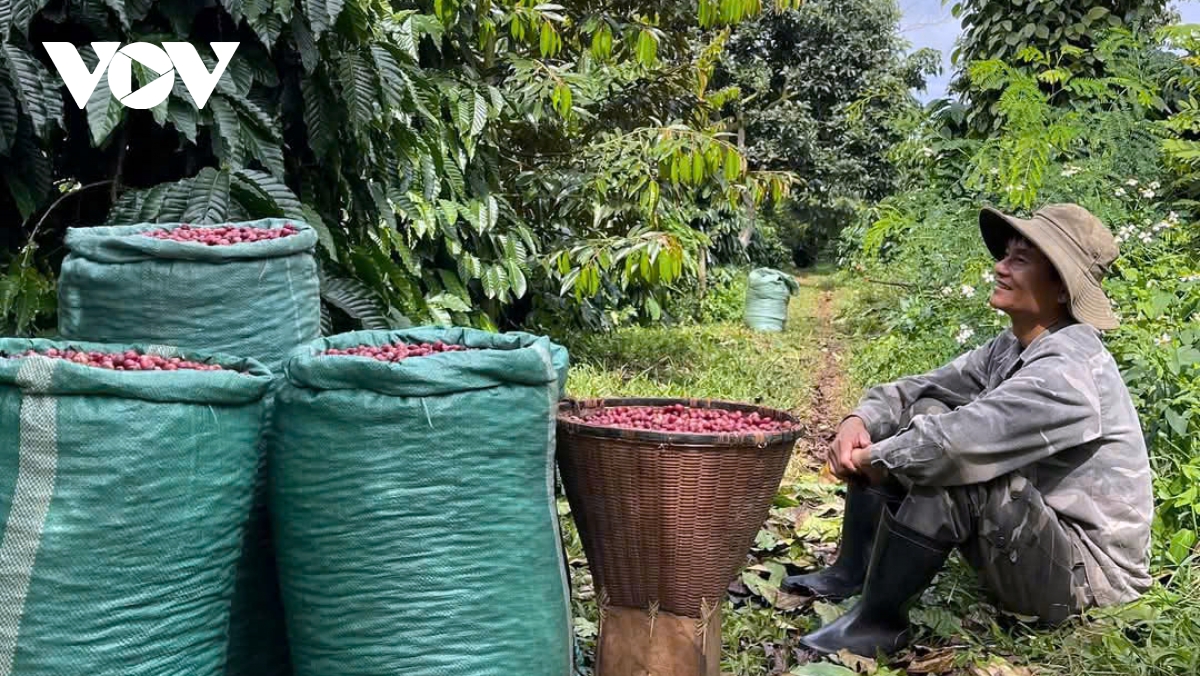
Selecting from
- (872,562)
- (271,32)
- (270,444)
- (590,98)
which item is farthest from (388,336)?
(590,98)

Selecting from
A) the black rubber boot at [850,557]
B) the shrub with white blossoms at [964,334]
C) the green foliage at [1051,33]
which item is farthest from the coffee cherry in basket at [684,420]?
the green foliage at [1051,33]

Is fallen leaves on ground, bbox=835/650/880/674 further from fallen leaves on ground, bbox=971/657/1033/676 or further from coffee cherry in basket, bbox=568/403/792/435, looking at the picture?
coffee cherry in basket, bbox=568/403/792/435

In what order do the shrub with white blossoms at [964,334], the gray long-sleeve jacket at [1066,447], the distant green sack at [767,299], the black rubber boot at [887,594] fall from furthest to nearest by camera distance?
the distant green sack at [767,299]
the shrub with white blossoms at [964,334]
the black rubber boot at [887,594]
the gray long-sleeve jacket at [1066,447]

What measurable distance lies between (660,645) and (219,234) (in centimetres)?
113

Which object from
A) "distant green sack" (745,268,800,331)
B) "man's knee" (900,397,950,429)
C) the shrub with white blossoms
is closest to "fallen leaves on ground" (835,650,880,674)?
"man's knee" (900,397,950,429)

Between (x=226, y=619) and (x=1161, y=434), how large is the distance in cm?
257

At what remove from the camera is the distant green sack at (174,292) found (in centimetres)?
177

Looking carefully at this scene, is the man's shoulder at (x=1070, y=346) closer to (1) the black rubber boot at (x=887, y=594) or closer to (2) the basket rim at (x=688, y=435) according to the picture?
(1) the black rubber boot at (x=887, y=594)

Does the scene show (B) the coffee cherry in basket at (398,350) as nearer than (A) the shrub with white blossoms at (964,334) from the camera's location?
Yes

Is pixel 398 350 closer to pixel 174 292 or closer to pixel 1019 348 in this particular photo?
pixel 174 292

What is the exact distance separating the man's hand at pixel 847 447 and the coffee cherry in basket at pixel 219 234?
1.30 meters

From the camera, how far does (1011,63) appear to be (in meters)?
5.93

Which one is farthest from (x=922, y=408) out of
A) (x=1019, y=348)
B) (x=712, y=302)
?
(x=712, y=302)

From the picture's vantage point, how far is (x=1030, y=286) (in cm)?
228
